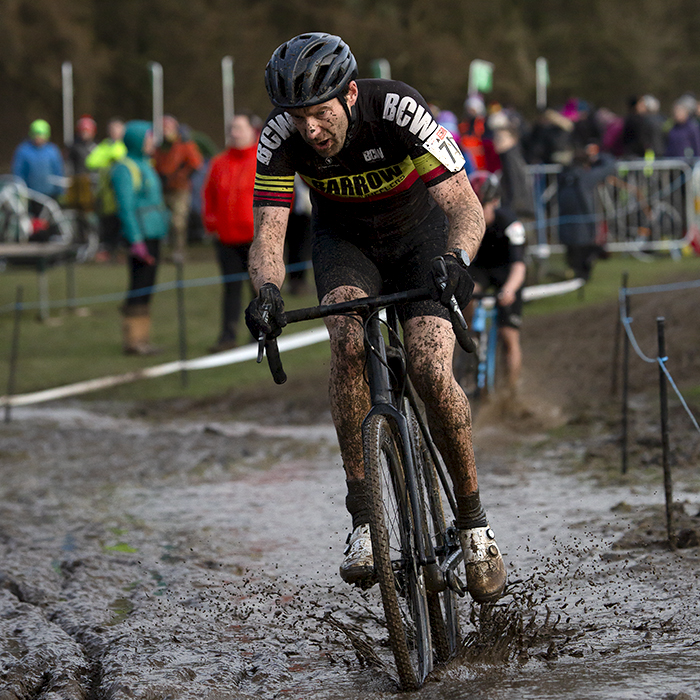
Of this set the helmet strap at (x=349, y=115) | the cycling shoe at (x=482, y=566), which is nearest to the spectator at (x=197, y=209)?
the helmet strap at (x=349, y=115)

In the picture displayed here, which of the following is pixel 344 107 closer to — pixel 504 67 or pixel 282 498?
pixel 282 498

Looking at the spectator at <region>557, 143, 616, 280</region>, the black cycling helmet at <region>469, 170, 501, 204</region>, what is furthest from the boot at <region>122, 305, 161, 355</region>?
the spectator at <region>557, 143, 616, 280</region>

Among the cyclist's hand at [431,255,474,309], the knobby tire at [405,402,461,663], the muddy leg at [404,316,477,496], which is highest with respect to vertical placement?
the cyclist's hand at [431,255,474,309]

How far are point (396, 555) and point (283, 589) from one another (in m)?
1.35

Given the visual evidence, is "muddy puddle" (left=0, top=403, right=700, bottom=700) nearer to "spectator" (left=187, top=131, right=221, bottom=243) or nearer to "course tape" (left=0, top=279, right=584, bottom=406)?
"course tape" (left=0, top=279, right=584, bottom=406)

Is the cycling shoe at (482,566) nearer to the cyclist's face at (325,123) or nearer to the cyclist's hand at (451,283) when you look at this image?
the cyclist's hand at (451,283)

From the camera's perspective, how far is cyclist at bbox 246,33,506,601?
13.6 ft

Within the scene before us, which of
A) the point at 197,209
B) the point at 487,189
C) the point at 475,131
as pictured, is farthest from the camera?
the point at 197,209

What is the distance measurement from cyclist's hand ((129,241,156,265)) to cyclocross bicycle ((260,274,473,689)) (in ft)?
28.9

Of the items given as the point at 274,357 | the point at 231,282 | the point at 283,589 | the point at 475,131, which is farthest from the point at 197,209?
the point at 274,357

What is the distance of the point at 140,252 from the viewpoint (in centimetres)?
1280

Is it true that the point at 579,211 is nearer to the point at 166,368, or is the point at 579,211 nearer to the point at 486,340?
the point at 486,340

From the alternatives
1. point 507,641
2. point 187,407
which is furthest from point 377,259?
point 187,407

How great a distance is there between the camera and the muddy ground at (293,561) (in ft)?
13.8
